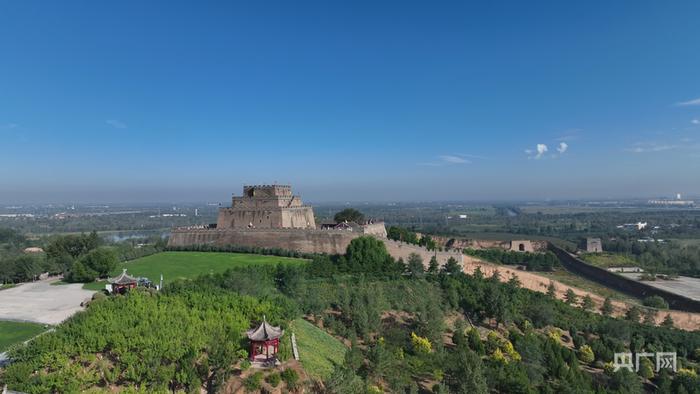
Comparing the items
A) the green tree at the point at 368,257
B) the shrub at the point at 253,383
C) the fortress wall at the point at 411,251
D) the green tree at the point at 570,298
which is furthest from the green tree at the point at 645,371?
the shrub at the point at 253,383

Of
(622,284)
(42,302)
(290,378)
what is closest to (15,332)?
(42,302)

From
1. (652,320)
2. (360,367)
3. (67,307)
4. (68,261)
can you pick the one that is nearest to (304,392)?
(360,367)

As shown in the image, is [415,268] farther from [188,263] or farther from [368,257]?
[188,263]

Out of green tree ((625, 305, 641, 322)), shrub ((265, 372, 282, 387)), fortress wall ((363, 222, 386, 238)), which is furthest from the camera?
fortress wall ((363, 222, 386, 238))

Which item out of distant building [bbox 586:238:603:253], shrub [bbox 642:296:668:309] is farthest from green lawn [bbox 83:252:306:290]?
distant building [bbox 586:238:603:253]

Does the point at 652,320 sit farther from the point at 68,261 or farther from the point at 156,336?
the point at 68,261

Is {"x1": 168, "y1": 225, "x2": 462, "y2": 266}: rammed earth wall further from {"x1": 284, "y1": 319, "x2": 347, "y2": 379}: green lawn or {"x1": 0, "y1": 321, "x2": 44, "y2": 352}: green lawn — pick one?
{"x1": 0, "y1": 321, "x2": 44, "y2": 352}: green lawn

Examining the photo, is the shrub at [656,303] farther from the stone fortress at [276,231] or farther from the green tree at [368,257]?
the green tree at [368,257]
